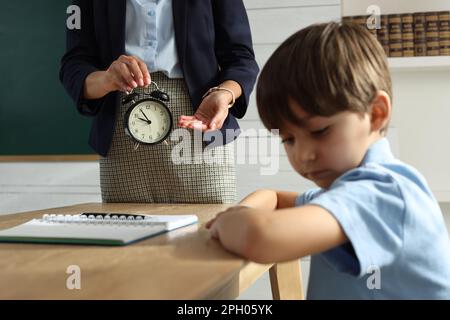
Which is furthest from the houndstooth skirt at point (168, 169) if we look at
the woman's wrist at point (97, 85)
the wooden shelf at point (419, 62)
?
the wooden shelf at point (419, 62)

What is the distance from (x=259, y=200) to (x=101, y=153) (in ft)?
2.31

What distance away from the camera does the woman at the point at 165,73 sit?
1.73m

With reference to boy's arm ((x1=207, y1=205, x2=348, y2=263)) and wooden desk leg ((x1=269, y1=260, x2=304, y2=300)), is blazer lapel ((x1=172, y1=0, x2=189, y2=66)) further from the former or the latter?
boy's arm ((x1=207, y1=205, x2=348, y2=263))

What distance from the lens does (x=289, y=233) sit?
80cm

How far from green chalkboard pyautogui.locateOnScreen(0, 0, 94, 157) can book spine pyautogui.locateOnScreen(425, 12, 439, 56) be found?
1688mm

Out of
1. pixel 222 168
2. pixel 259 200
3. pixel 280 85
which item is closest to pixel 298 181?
pixel 222 168

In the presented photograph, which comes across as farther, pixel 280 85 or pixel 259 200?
pixel 259 200

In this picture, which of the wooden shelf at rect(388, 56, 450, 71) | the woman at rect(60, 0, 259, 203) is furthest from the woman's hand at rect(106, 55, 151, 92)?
the wooden shelf at rect(388, 56, 450, 71)

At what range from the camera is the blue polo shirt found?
2.74ft

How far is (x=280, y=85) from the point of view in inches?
38.9

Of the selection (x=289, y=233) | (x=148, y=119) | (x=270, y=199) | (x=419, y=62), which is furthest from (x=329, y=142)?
(x=419, y=62)

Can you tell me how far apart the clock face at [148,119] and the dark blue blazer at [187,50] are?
0.11m

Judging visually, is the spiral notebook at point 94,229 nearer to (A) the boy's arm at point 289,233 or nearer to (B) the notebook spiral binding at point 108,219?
(B) the notebook spiral binding at point 108,219
